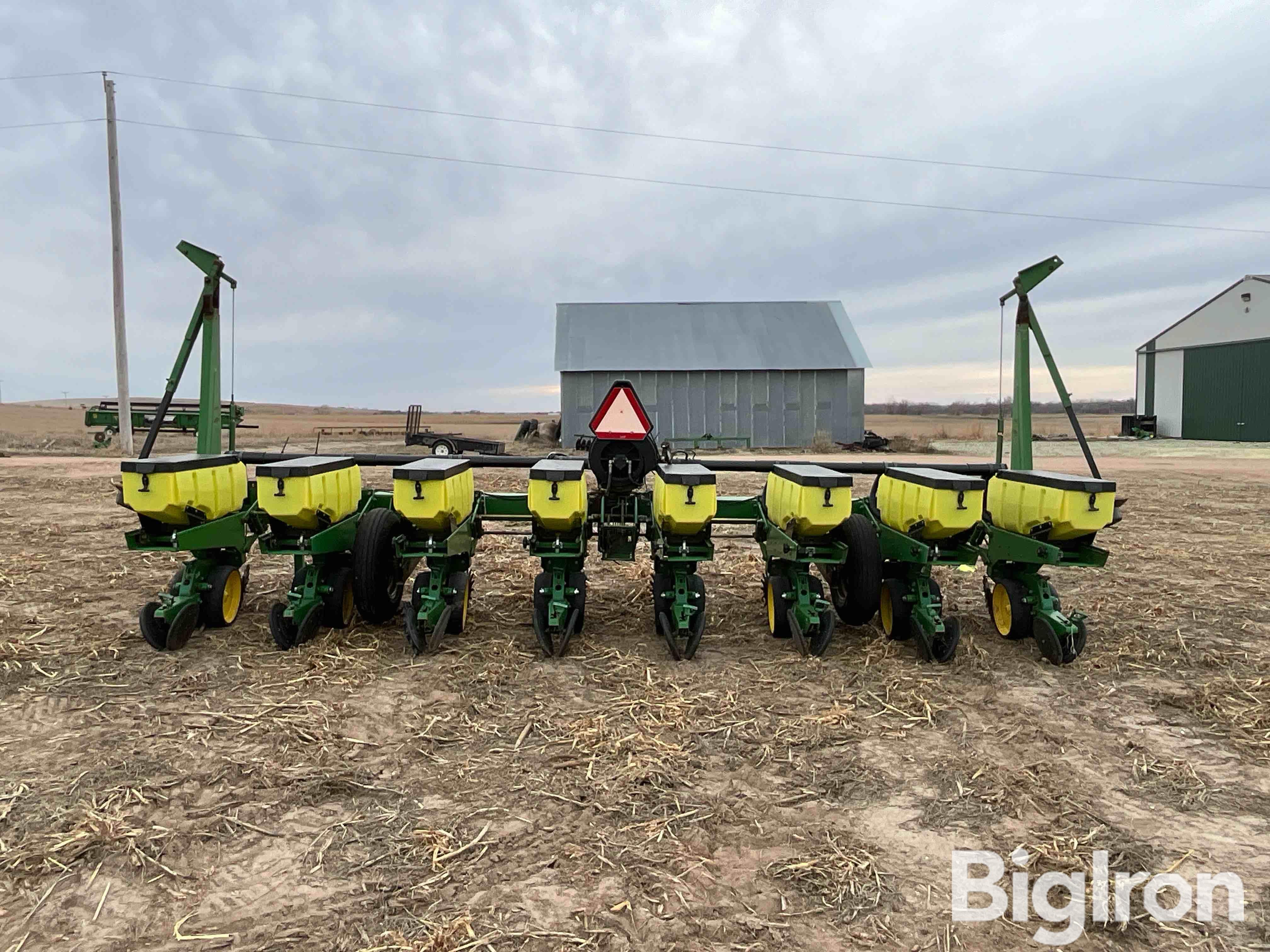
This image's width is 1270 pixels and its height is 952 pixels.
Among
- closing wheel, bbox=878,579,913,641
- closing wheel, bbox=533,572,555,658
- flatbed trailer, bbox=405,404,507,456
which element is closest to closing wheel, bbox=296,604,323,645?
closing wheel, bbox=533,572,555,658

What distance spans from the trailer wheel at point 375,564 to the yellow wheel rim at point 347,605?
0.08m

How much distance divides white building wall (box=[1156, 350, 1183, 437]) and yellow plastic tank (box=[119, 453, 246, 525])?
42.9 m

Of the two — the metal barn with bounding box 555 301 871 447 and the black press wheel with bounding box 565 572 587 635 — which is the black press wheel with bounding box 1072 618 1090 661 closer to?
the black press wheel with bounding box 565 572 587 635

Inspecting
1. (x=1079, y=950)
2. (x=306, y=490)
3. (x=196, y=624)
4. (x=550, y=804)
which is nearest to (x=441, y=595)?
(x=306, y=490)

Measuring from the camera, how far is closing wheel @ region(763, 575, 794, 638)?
5676mm

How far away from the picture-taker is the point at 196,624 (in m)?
5.59

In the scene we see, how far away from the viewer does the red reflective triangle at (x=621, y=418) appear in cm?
568

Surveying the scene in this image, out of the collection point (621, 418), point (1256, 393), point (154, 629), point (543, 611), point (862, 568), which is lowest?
point (154, 629)

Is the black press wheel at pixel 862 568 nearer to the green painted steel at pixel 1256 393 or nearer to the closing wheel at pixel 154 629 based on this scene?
the closing wheel at pixel 154 629

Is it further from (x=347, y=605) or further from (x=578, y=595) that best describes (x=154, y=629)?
(x=578, y=595)

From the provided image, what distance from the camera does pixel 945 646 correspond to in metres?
5.27

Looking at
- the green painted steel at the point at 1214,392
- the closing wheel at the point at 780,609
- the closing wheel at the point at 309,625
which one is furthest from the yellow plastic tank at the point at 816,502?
the green painted steel at the point at 1214,392

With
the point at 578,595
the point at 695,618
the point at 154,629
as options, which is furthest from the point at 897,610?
the point at 154,629

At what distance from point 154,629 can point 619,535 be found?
3349 millimetres
